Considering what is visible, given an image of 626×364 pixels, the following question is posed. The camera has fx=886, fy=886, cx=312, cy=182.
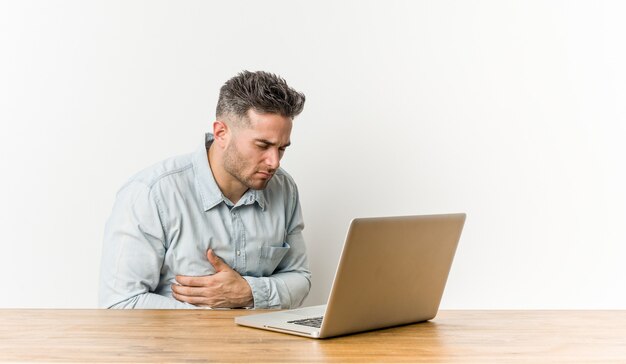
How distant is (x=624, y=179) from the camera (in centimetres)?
397

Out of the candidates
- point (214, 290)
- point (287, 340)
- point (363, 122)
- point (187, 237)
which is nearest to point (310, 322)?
point (287, 340)

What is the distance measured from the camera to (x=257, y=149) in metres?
3.04

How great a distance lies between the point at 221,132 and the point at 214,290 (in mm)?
578

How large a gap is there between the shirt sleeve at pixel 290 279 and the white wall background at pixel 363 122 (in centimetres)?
57

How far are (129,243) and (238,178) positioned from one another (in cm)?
44

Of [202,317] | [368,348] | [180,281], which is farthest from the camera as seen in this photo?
[180,281]

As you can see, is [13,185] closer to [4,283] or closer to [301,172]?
[4,283]

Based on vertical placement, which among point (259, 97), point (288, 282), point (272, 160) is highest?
point (259, 97)

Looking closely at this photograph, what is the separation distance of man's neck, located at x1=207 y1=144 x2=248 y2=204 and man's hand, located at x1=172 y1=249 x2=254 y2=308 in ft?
0.86

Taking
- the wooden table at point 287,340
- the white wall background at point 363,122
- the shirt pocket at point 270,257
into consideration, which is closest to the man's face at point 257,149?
the shirt pocket at point 270,257

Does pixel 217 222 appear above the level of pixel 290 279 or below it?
above

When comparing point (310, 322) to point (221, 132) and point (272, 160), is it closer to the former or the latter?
point (272, 160)

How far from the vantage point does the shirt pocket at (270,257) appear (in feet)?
10.4

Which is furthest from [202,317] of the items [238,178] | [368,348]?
[238,178]
